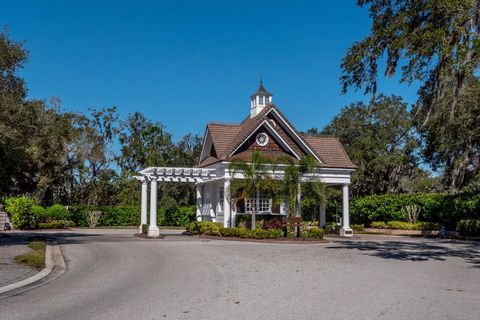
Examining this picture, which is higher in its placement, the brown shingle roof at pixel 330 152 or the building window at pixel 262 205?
the brown shingle roof at pixel 330 152

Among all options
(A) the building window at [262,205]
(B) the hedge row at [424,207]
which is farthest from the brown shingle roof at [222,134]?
(B) the hedge row at [424,207]

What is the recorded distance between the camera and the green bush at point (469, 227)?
92.2ft

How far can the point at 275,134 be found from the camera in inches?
1195

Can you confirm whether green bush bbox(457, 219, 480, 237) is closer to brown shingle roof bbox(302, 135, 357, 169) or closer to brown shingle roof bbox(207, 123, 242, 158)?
brown shingle roof bbox(302, 135, 357, 169)

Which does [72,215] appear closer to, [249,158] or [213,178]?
[213,178]

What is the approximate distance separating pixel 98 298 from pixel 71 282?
246 cm

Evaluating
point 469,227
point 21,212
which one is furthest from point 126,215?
point 469,227

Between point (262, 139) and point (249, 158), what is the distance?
1.73 m

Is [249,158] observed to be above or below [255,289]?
above

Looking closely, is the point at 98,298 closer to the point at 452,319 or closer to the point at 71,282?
the point at 71,282

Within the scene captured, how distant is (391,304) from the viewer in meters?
8.64

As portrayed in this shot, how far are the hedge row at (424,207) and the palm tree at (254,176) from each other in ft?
38.1

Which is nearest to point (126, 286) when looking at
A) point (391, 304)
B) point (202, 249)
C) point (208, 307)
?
point (208, 307)

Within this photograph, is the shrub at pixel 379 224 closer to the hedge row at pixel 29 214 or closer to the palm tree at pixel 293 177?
the palm tree at pixel 293 177
